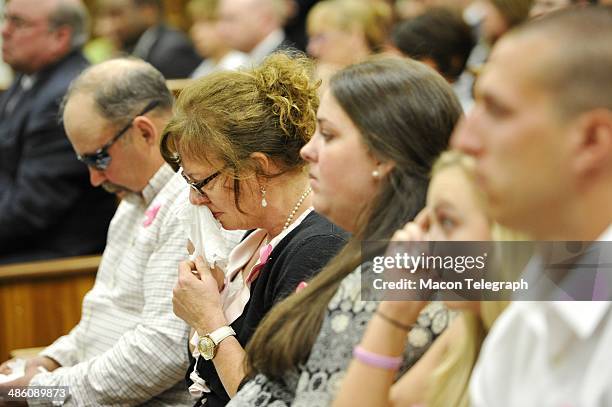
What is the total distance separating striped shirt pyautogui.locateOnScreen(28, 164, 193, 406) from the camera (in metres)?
2.21

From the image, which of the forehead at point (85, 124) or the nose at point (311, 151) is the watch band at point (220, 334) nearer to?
the nose at point (311, 151)

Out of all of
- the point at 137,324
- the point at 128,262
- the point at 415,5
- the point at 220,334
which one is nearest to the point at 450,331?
the point at 220,334

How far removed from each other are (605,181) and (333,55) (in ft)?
11.6

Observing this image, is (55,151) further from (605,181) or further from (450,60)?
(605,181)

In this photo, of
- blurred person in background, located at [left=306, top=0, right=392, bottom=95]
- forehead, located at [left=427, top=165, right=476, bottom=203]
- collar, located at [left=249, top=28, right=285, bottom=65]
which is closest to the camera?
forehead, located at [left=427, top=165, right=476, bottom=203]

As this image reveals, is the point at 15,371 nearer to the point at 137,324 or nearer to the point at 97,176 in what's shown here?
the point at 137,324

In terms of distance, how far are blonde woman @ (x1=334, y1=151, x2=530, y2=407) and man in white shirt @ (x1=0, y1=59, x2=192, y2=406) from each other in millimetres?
942

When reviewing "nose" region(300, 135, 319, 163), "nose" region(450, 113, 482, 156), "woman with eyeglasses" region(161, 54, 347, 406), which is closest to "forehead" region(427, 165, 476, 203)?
"nose" region(450, 113, 482, 156)

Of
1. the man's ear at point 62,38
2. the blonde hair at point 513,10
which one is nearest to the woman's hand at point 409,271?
the blonde hair at point 513,10

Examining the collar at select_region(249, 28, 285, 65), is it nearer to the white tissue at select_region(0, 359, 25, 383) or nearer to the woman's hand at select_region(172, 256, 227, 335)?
the white tissue at select_region(0, 359, 25, 383)

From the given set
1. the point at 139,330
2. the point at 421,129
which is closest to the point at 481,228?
the point at 421,129

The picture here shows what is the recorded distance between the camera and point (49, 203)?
3.32 m

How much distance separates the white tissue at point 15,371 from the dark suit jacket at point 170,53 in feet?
11.1

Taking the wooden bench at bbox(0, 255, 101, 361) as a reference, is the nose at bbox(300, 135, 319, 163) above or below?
above
